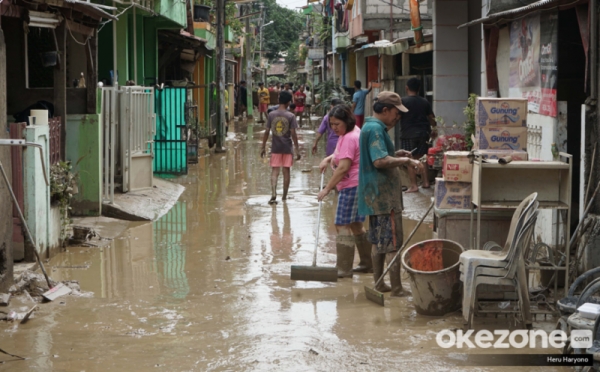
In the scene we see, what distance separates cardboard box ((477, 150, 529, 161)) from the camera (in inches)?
292

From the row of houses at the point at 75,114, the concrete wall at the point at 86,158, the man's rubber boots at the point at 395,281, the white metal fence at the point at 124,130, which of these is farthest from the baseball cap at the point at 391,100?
the white metal fence at the point at 124,130

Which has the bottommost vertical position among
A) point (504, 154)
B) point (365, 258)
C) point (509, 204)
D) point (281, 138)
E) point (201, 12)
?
point (365, 258)

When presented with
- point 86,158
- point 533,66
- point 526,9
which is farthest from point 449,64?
point 86,158

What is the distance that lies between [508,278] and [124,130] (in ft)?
27.0

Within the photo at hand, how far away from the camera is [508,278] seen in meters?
6.26

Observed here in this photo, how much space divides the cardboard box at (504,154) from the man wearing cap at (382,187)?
687 millimetres

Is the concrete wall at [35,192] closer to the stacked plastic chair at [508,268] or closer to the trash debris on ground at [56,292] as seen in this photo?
the trash debris on ground at [56,292]

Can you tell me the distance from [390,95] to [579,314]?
3.01 meters

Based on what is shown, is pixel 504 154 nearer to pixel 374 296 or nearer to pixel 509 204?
pixel 509 204

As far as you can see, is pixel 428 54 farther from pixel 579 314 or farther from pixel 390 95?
pixel 579 314

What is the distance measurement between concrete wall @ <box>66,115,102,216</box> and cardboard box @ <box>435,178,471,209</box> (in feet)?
18.2

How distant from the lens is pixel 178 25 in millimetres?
21000

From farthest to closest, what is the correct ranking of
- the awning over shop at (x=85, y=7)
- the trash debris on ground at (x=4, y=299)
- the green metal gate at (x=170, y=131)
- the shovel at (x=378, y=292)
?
the green metal gate at (x=170, y=131)
the awning over shop at (x=85, y=7)
the shovel at (x=378, y=292)
the trash debris on ground at (x=4, y=299)

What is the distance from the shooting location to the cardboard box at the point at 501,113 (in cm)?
759
